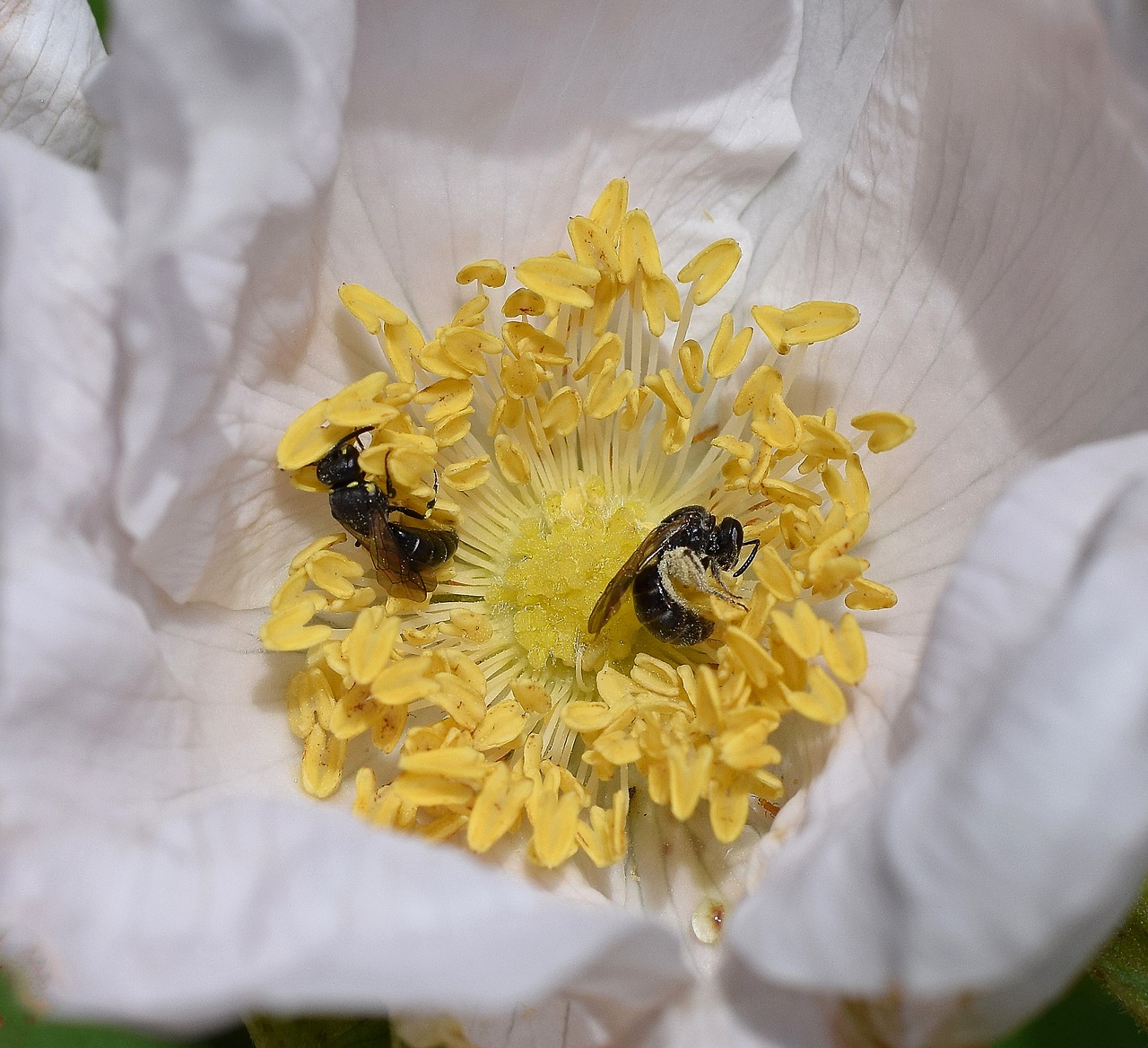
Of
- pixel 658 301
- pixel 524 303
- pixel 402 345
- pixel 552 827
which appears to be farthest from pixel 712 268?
pixel 552 827

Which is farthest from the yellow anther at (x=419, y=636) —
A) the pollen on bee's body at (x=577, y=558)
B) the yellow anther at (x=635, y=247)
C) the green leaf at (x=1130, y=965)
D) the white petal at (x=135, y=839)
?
the green leaf at (x=1130, y=965)

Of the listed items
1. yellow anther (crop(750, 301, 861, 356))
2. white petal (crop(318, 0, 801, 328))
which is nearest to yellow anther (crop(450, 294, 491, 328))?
white petal (crop(318, 0, 801, 328))

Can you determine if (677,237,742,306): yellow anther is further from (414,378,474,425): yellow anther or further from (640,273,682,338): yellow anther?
(414,378,474,425): yellow anther

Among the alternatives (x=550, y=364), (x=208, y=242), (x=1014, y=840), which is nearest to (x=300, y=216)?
(x=208, y=242)

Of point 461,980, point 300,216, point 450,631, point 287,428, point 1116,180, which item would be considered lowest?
point 450,631

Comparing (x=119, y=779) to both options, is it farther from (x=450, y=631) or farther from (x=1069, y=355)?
(x=1069, y=355)

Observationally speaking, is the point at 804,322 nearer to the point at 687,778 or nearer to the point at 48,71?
the point at 687,778

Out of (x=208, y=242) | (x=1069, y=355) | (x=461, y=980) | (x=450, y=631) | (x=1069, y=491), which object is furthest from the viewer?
(x=450, y=631)
